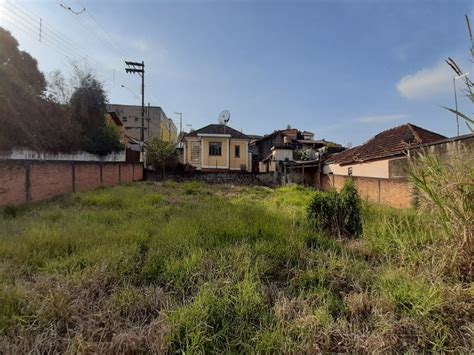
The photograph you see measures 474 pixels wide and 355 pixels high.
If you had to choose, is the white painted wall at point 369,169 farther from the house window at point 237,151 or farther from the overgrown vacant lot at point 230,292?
the house window at point 237,151

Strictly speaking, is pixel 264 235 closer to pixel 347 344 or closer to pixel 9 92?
pixel 347 344

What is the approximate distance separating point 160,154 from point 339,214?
17490 millimetres

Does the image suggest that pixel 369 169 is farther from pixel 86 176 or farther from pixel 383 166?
pixel 86 176

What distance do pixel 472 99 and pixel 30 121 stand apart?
16105mm

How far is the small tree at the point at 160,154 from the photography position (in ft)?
66.1

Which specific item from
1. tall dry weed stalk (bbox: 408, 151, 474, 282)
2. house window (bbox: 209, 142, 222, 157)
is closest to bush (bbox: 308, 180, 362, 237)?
tall dry weed stalk (bbox: 408, 151, 474, 282)

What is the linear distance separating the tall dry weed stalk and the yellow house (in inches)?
829

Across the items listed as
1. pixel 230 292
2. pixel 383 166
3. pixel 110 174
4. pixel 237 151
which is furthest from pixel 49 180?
pixel 237 151

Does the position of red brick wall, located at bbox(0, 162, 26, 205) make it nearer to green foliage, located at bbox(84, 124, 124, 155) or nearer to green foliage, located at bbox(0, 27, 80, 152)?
green foliage, located at bbox(0, 27, 80, 152)

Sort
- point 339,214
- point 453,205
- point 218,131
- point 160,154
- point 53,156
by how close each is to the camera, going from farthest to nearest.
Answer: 1. point 218,131
2. point 160,154
3. point 53,156
4. point 339,214
5. point 453,205

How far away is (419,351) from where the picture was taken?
2115 millimetres

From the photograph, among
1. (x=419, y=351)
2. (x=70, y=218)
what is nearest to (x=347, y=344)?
(x=419, y=351)

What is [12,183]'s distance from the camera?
7.60m

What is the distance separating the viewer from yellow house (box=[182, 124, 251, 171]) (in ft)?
77.9
